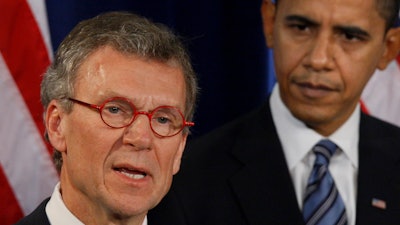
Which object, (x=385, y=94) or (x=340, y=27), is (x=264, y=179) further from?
(x=385, y=94)

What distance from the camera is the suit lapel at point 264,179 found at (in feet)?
7.47

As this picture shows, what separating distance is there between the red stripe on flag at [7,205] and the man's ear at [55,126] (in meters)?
0.63

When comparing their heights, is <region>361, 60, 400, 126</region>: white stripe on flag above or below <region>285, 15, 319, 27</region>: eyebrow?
below

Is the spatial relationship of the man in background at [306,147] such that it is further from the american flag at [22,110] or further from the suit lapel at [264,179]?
the american flag at [22,110]

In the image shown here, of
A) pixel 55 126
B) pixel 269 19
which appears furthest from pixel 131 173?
pixel 269 19

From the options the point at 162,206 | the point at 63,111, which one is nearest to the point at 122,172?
the point at 63,111

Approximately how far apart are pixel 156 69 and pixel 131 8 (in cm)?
88

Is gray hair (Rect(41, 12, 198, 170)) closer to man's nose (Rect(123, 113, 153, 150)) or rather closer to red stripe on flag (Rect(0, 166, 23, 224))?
man's nose (Rect(123, 113, 153, 150))

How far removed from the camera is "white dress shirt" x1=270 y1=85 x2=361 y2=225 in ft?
7.68

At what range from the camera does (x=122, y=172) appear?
1741mm

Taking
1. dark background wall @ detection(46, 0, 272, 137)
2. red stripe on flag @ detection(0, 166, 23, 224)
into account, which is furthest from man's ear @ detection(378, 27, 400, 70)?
red stripe on flag @ detection(0, 166, 23, 224)

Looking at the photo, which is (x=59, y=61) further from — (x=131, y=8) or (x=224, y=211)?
(x=131, y=8)

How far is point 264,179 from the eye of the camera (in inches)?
91.8

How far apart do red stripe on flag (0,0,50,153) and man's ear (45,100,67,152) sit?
594 mm
